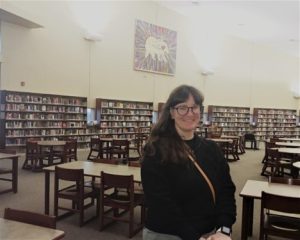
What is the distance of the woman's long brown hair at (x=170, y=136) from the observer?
1.51 metres

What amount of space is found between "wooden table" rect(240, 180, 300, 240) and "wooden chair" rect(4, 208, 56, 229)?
1978mm

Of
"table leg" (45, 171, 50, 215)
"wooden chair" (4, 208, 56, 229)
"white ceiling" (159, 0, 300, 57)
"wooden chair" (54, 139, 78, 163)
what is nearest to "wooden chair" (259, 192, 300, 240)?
"wooden chair" (4, 208, 56, 229)

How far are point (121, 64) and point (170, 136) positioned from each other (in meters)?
10.8

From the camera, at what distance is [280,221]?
323 centimetres

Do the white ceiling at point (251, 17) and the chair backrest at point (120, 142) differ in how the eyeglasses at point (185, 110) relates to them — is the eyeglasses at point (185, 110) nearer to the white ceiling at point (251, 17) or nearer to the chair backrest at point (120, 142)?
the chair backrest at point (120, 142)

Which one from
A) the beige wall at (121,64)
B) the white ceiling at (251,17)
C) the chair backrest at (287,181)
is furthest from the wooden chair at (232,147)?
the chair backrest at (287,181)

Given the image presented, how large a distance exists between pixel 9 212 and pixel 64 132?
8290 mm

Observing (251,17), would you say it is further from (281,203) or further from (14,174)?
(281,203)

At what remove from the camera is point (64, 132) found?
1041 centimetres

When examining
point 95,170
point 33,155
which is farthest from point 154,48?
point 95,170

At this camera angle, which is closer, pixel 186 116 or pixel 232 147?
pixel 186 116

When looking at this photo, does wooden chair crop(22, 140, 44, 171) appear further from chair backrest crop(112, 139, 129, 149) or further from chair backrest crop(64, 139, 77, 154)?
chair backrest crop(112, 139, 129, 149)

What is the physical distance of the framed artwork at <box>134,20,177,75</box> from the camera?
498 inches

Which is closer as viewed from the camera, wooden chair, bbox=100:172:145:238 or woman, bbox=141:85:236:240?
woman, bbox=141:85:236:240
